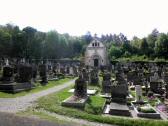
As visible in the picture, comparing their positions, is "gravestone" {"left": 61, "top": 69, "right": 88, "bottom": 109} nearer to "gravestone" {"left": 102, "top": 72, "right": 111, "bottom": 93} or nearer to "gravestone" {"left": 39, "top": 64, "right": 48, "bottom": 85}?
"gravestone" {"left": 102, "top": 72, "right": 111, "bottom": 93}

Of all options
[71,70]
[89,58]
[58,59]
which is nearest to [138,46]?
[89,58]

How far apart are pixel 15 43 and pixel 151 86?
2098 inches

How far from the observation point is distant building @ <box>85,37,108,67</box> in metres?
84.6

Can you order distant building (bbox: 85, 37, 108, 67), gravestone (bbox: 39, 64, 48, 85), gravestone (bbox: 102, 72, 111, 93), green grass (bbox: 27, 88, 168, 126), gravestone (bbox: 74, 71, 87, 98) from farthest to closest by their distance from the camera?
distant building (bbox: 85, 37, 108, 67) < gravestone (bbox: 39, 64, 48, 85) < gravestone (bbox: 102, 72, 111, 93) < gravestone (bbox: 74, 71, 87, 98) < green grass (bbox: 27, 88, 168, 126)

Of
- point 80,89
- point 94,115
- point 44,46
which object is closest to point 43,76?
point 80,89

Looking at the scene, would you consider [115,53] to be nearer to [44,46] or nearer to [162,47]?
[162,47]

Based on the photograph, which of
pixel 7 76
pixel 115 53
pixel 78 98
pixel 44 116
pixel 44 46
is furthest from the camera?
pixel 115 53

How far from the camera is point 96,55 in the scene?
8456 cm

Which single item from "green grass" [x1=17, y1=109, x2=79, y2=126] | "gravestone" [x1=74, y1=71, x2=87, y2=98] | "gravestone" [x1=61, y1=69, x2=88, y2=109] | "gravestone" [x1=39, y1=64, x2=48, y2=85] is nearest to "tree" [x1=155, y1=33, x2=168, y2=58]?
"gravestone" [x1=39, y1=64, x2=48, y2=85]

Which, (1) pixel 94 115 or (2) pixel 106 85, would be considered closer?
(1) pixel 94 115

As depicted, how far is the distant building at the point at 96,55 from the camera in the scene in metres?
84.6

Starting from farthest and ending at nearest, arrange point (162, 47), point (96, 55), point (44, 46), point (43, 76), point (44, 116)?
point (96, 55), point (162, 47), point (44, 46), point (43, 76), point (44, 116)

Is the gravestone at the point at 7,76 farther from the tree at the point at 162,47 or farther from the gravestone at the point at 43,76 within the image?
the tree at the point at 162,47

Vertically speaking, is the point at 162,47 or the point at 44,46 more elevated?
the point at 44,46
